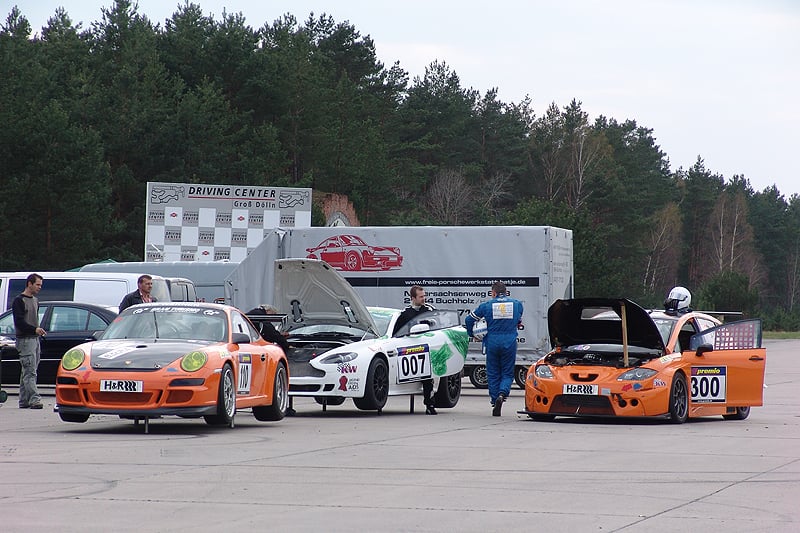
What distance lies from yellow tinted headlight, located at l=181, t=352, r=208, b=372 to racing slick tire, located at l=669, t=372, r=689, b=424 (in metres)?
5.79

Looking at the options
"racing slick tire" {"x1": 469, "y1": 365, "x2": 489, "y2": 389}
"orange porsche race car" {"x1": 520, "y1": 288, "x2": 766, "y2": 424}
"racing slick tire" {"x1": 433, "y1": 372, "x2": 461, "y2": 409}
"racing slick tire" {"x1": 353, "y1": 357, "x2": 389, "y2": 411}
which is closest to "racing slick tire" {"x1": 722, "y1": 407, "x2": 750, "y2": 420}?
"orange porsche race car" {"x1": 520, "y1": 288, "x2": 766, "y2": 424}

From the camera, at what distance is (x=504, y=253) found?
23422mm

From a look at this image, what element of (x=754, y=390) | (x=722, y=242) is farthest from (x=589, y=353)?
(x=722, y=242)

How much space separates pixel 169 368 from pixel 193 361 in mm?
265

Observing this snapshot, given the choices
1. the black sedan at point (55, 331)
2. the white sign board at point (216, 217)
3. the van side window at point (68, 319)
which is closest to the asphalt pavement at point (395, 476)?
the black sedan at point (55, 331)

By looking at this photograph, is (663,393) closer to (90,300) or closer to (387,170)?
(90,300)

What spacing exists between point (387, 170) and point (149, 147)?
23.1 metres

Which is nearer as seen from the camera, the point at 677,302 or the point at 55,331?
the point at 677,302

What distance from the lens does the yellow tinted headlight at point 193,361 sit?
42.0ft

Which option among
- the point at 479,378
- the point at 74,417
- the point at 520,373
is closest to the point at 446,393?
the point at 74,417

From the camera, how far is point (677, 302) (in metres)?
18.6

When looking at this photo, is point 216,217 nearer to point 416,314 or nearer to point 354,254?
point 354,254

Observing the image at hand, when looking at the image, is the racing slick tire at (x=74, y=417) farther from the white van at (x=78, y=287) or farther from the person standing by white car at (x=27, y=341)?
the white van at (x=78, y=287)

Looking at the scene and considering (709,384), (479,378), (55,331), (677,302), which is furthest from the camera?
(479,378)
